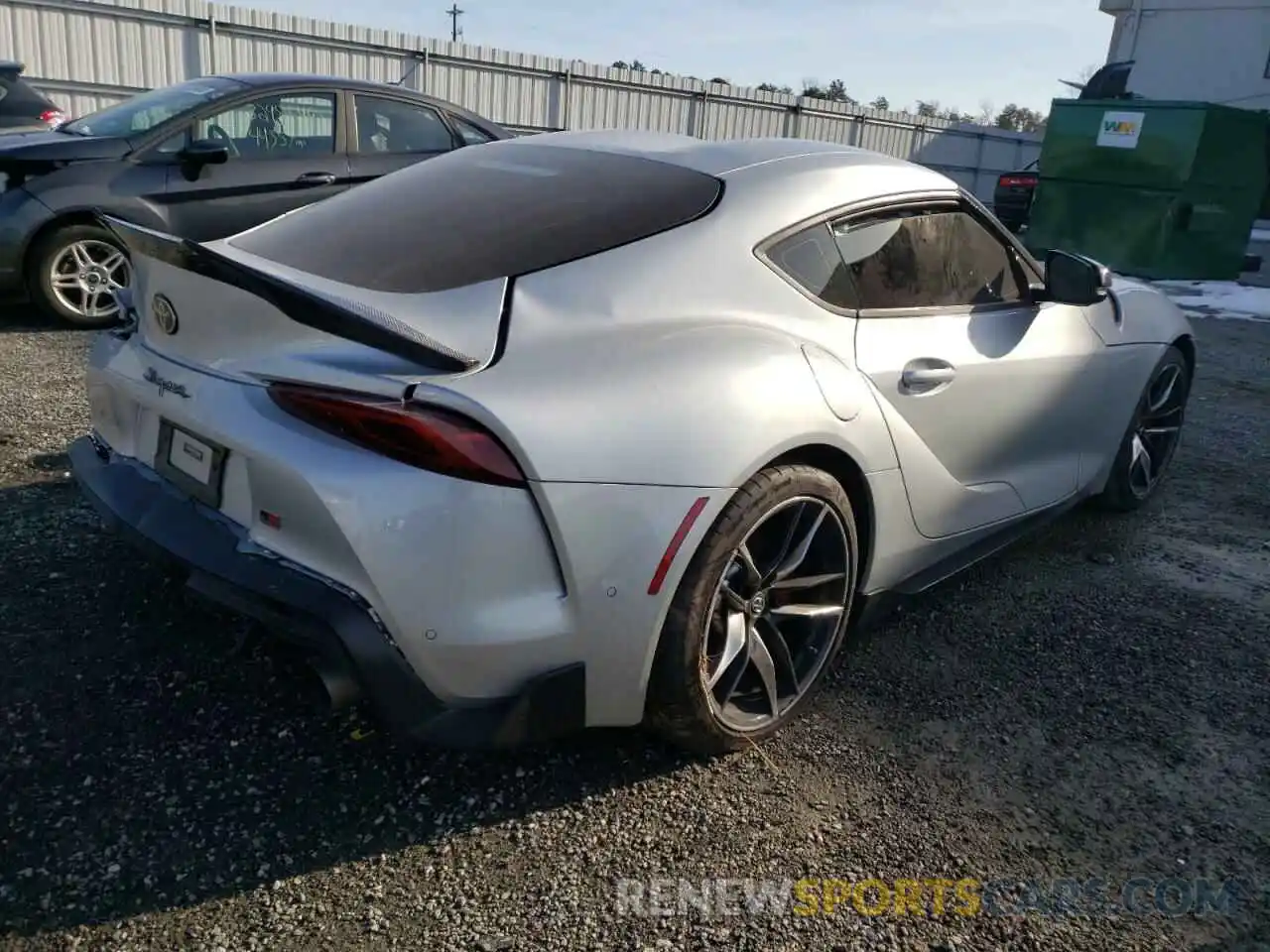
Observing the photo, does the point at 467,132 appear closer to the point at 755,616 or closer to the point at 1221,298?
the point at 755,616

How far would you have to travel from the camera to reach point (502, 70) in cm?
1709

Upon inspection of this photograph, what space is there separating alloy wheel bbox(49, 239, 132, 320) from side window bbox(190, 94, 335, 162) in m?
0.93

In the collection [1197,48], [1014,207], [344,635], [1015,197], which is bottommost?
[344,635]

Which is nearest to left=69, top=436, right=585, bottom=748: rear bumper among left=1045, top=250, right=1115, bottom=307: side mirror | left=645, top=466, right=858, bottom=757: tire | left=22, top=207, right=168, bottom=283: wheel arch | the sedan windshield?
left=645, top=466, right=858, bottom=757: tire

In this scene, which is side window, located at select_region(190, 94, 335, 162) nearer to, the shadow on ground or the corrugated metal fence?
the shadow on ground

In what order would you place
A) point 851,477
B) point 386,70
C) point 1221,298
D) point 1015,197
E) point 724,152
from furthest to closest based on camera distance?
point 386,70
point 1015,197
point 1221,298
point 724,152
point 851,477

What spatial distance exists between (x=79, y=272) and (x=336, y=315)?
5050 millimetres

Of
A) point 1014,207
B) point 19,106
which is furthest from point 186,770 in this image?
point 1014,207

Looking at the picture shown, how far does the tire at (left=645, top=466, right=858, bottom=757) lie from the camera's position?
2.29m

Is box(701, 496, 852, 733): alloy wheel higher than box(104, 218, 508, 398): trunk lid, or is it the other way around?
box(104, 218, 508, 398): trunk lid

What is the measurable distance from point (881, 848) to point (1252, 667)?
173 centimetres

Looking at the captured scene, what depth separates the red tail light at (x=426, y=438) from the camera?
6.27ft

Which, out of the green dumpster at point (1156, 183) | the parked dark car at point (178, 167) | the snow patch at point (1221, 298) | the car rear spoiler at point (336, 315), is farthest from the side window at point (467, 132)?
the green dumpster at point (1156, 183)

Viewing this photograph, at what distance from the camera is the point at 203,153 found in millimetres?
6000
